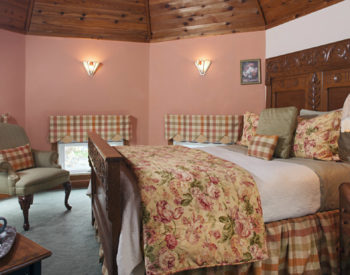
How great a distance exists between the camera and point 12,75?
4141 millimetres

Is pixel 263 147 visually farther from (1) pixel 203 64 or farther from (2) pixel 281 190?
(1) pixel 203 64

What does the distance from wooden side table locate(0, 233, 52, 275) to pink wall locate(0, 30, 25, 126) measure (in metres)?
3.28

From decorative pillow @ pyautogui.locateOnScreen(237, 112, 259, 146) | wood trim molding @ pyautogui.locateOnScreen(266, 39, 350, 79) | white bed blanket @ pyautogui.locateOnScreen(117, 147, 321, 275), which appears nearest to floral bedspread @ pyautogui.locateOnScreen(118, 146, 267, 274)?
white bed blanket @ pyautogui.locateOnScreen(117, 147, 321, 275)

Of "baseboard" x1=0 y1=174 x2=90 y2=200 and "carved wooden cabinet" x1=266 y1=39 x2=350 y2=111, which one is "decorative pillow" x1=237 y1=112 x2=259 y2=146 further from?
"baseboard" x1=0 y1=174 x2=90 y2=200

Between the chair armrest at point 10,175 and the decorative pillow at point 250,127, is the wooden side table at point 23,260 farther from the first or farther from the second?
the decorative pillow at point 250,127

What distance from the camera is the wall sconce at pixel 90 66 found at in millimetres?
4457

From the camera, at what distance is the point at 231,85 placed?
4410 mm

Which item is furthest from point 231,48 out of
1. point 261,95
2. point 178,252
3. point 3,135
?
point 178,252

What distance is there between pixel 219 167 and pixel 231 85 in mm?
2775

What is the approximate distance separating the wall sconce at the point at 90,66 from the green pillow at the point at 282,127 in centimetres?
290

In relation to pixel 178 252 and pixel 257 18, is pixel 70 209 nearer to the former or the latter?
pixel 178 252

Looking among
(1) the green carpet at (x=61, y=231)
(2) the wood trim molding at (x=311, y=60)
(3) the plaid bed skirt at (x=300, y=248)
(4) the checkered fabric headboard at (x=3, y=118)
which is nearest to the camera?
(3) the plaid bed skirt at (x=300, y=248)

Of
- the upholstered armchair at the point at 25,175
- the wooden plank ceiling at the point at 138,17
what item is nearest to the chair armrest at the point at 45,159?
the upholstered armchair at the point at 25,175

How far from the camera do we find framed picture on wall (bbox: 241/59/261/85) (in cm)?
422
